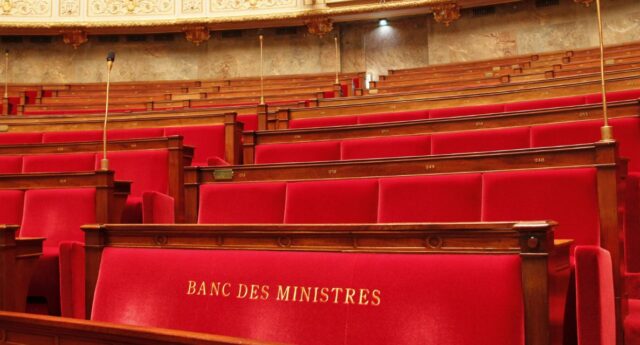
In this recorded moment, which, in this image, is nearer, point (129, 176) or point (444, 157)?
point (444, 157)

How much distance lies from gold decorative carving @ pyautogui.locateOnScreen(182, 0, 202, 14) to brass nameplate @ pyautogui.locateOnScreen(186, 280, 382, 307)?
2.46 m

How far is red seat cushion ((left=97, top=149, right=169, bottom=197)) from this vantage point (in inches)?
33.6

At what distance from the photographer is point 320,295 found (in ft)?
1.16

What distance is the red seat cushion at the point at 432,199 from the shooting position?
1.75ft

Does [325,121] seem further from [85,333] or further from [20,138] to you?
[85,333]

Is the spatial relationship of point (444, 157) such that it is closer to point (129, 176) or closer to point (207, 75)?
point (129, 176)

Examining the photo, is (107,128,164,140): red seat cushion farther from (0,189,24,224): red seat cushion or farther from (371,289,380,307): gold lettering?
(371,289,380,307): gold lettering

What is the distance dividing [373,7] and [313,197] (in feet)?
6.79

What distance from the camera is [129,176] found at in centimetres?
88

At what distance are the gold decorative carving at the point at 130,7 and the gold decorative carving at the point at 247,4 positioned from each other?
0.21m

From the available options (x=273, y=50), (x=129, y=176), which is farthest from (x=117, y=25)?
(x=129, y=176)

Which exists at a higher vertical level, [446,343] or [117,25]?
[117,25]

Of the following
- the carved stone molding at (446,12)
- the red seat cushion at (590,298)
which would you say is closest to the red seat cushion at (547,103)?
the red seat cushion at (590,298)

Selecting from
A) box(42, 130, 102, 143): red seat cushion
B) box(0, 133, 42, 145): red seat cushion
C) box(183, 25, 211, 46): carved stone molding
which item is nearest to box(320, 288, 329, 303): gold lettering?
box(42, 130, 102, 143): red seat cushion
